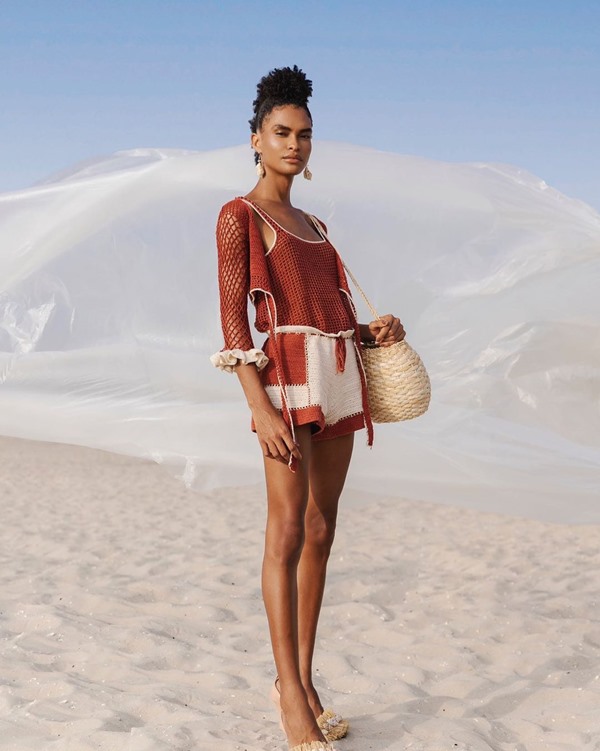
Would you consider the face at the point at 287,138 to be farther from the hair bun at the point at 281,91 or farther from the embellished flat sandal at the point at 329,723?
the embellished flat sandal at the point at 329,723

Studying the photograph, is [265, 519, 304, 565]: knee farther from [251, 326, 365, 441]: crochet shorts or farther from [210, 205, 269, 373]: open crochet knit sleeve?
[210, 205, 269, 373]: open crochet knit sleeve

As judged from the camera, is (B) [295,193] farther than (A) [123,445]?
Yes

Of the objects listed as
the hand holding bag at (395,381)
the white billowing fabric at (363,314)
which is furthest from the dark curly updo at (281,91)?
the white billowing fabric at (363,314)

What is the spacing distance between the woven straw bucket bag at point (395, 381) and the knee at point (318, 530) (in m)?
0.34

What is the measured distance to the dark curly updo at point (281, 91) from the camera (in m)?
2.42

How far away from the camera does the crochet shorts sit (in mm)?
2324

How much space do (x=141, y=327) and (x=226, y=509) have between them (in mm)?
2598

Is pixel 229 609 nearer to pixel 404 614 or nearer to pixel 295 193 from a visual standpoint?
pixel 404 614

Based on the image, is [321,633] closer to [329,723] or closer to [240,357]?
[329,723]

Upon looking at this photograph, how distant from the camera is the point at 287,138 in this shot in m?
2.41

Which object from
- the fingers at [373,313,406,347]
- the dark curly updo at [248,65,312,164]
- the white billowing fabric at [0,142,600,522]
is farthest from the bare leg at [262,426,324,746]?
the white billowing fabric at [0,142,600,522]

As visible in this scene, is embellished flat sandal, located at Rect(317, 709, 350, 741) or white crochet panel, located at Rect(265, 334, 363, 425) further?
embellished flat sandal, located at Rect(317, 709, 350, 741)

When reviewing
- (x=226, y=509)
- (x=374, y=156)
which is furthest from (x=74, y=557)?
(x=374, y=156)

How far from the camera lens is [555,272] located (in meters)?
4.69
